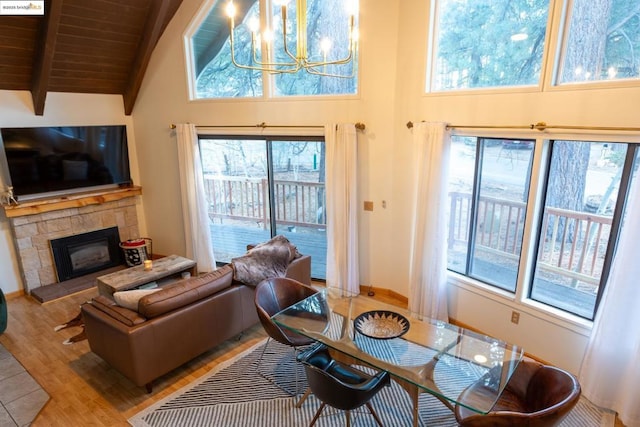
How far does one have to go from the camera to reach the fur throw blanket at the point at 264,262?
12.2ft

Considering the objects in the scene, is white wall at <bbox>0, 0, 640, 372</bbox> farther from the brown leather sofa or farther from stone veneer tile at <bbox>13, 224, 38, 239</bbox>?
the brown leather sofa

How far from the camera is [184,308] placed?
327cm

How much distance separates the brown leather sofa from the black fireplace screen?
2611 mm

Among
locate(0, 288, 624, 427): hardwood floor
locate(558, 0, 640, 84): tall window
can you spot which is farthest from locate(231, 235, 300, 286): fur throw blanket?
locate(558, 0, 640, 84): tall window

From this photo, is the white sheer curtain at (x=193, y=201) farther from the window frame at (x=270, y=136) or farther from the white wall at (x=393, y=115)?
the white wall at (x=393, y=115)

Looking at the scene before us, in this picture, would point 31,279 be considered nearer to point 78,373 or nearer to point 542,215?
point 78,373

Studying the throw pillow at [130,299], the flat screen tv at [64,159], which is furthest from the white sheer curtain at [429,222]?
the flat screen tv at [64,159]

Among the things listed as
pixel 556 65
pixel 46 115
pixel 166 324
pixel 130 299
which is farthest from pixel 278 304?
pixel 46 115

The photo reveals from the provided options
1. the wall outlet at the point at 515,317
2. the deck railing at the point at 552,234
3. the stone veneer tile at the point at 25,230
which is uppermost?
the deck railing at the point at 552,234

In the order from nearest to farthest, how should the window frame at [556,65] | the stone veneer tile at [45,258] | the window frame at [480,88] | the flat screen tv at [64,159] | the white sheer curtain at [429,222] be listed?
the window frame at [556,65] < the window frame at [480,88] < the white sheer curtain at [429,222] < the flat screen tv at [64,159] < the stone veneer tile at [45,258]

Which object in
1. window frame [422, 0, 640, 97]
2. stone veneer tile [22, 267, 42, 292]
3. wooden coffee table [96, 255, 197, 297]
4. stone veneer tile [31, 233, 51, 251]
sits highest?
window frame [422, 0, 640, 97]

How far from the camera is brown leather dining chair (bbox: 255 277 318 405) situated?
3121 mm

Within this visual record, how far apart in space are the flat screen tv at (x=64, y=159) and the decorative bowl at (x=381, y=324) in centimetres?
474

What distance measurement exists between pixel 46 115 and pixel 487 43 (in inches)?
221
